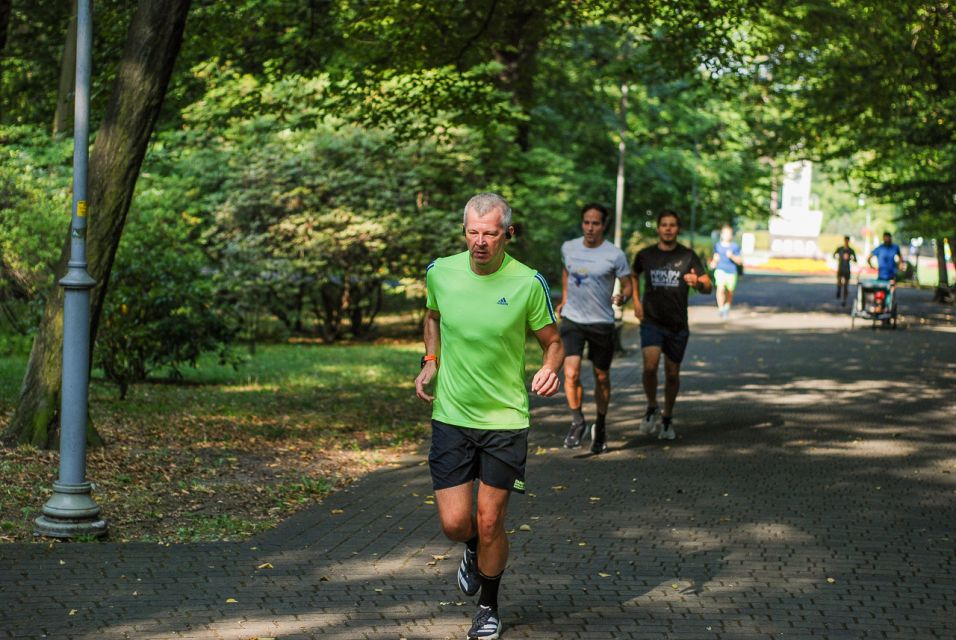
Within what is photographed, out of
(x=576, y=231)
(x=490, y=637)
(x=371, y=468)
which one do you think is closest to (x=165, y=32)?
(x=371, y=468)

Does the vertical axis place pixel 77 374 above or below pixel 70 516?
above

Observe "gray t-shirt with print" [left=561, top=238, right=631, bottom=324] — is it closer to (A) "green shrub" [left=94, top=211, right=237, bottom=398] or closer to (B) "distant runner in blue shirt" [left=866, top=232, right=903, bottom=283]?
(A) "green shrub" [left=94, top=211, right=237, bottom=398]

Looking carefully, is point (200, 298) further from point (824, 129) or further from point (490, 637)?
point (824, 129)


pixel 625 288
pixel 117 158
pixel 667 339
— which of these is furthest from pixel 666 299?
pixel 117 158

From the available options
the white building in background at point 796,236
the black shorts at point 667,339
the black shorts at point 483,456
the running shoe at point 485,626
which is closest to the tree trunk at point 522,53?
the black shorts at point 667,339

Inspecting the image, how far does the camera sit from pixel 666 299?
1205 centimetres

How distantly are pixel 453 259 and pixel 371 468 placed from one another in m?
4.99

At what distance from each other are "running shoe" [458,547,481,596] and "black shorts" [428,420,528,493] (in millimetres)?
417

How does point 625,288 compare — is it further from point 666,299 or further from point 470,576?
point 470,576

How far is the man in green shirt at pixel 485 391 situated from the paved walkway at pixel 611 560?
450 millimetres

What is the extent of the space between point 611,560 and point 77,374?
3156mm

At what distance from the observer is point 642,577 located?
22.6ft

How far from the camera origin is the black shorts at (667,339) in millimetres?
12078

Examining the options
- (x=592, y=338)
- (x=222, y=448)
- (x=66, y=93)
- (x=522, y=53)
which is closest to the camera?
(x=222, y=448)
